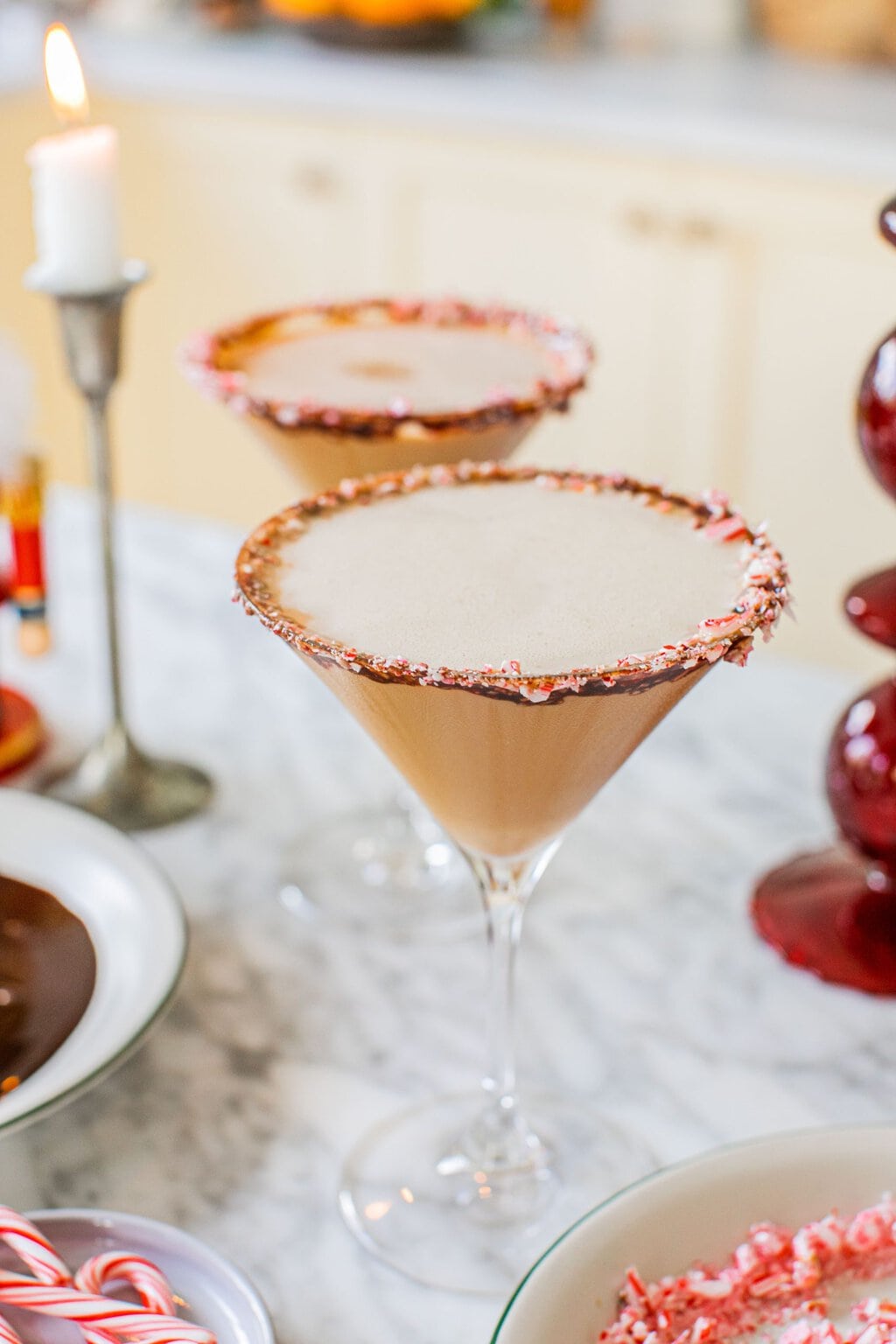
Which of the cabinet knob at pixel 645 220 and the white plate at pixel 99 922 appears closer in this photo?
the white plate at pixel 99 922

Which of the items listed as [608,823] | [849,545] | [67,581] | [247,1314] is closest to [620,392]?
[849,545]

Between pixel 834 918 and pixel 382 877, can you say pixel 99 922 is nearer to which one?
pixel 382 877

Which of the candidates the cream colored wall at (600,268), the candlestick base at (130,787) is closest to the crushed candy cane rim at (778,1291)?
the candlestick base at (130,787)

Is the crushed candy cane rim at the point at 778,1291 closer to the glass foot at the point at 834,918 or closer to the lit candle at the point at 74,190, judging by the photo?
the glass foot at the point at 834,918

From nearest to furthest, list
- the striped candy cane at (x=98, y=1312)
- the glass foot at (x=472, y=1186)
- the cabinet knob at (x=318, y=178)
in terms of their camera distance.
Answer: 1. the striped candy cane at (x=98, y=1312)
2. the glass foot at (x=472, y=1186)
3. the cabinet knob at (x=318, y=178)

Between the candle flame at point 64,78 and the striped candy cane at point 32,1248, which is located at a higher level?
the candle flame at point 64,78

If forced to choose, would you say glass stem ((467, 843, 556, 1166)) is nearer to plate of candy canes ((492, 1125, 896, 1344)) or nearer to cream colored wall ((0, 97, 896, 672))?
plate of candy canes ((492, 1125, 896, 1344))

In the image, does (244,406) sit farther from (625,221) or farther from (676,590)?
(625,221)

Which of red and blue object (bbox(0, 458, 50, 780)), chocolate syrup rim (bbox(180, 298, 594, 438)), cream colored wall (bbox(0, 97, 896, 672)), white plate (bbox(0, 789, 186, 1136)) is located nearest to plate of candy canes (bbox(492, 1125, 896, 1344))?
white plate (bbox(0, 789, 186, 1136))
